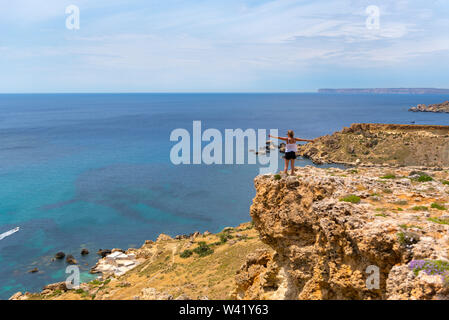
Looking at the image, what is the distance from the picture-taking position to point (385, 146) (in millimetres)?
88688

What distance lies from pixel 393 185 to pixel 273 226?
4.89 m

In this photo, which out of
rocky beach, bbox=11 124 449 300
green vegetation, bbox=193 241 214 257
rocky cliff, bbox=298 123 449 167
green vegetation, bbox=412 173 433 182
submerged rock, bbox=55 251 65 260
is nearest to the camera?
rocky beach, bbox=11 124 449 300

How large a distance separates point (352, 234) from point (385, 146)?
292ft

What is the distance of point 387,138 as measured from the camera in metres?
92.3

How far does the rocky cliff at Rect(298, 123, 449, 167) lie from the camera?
3159 inches

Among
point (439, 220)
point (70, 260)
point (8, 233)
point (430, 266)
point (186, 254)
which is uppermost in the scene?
point (439, 220)

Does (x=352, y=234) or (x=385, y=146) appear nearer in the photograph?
(x=352, y=234)

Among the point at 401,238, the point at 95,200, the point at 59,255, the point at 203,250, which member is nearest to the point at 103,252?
the point at 59,255

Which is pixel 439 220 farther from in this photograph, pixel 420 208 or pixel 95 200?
pixel 95 200

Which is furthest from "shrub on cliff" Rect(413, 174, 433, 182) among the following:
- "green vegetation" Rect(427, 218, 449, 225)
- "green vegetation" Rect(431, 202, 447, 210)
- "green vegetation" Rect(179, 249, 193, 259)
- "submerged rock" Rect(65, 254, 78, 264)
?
Result: "submerged rock" Rect(65, 254, 78, 264)

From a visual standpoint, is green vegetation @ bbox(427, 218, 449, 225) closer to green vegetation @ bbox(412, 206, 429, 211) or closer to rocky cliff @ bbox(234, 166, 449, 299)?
rocky cliff @ bbox(234, 166, 449, 299)

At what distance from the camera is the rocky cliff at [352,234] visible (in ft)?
25.5

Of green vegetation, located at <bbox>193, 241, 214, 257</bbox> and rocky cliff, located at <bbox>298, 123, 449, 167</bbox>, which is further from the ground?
rocky cliff, located at <bbox>298, 123, 449, 167</bbox>

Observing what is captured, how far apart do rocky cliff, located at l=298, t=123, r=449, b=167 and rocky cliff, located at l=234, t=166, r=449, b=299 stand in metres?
74.2
